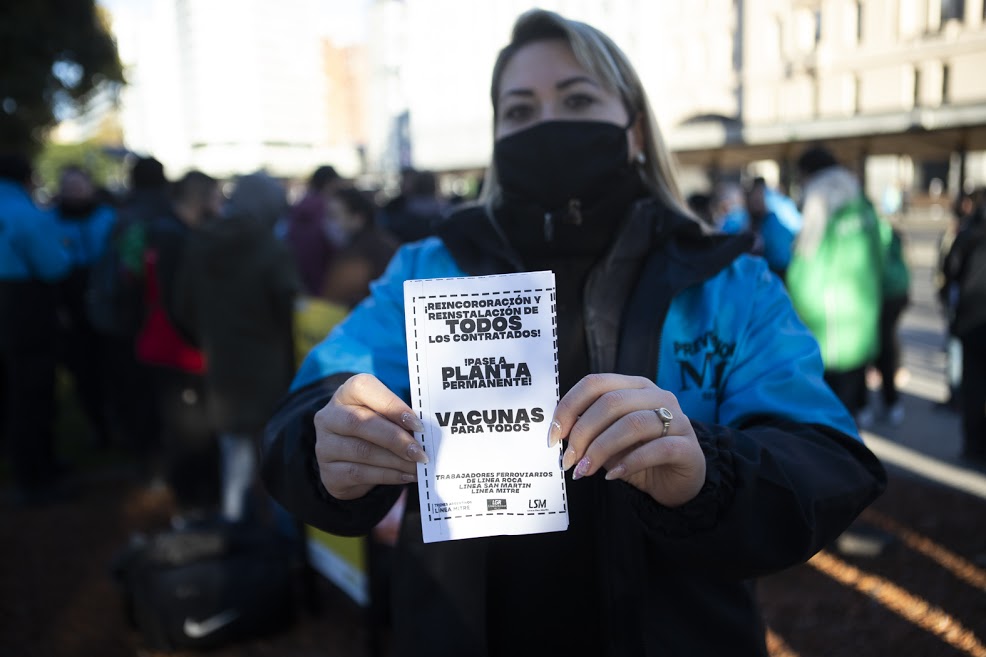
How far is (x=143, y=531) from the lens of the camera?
522cm

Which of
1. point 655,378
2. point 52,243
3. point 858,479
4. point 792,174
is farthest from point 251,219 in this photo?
point 792,174

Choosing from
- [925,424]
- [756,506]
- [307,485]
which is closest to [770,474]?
[756,506]

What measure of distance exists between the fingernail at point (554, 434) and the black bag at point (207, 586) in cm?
315

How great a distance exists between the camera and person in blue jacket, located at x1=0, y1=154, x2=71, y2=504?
18.1 ft

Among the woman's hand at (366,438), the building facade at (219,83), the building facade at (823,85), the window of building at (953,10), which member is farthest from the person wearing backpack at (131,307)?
the building facade at (219,83)

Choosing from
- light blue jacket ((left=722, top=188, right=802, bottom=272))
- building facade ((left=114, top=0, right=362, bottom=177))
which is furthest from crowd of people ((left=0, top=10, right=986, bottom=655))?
building facade ((left=114, top=0, right=362, bottom=177))

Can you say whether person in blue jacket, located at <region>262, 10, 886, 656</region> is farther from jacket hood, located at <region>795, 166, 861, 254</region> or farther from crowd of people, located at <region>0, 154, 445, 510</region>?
jacket hood, located at <region>795, 166, 861, 254</region>

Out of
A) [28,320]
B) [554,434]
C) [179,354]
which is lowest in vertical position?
[179,354]

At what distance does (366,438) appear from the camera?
1.15m

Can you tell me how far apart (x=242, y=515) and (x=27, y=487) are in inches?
88.0

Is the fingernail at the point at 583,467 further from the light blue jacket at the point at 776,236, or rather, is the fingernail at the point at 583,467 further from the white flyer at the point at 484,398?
the light blue jacket at the point at 776,236

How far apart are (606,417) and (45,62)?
16414mm

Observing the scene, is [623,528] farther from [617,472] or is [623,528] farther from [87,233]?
[87,233]

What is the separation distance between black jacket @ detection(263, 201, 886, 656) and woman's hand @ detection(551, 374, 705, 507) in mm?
82
